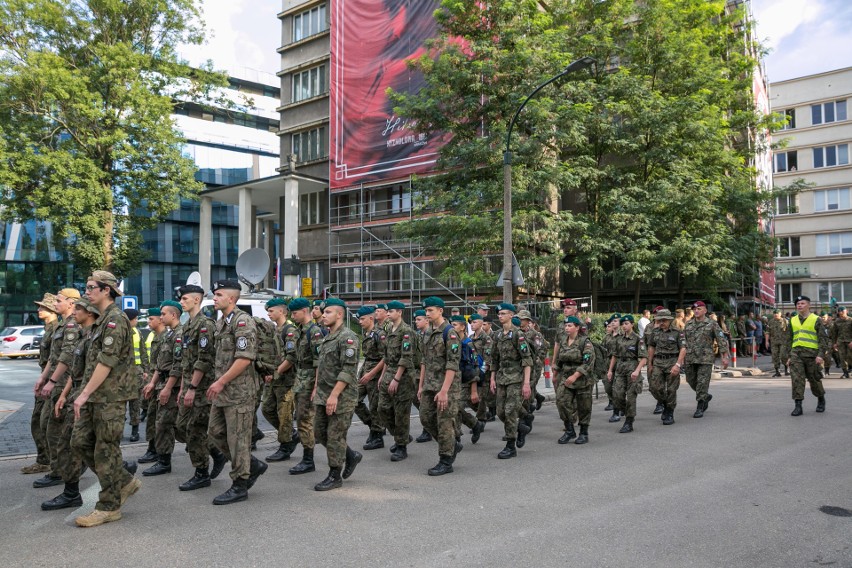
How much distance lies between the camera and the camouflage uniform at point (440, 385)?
7516mm

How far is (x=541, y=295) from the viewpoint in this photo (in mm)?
29969

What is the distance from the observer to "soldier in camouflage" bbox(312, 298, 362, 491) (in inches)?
262

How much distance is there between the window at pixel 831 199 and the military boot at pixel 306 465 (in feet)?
181

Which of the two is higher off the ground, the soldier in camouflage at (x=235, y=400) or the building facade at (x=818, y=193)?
the building facade at (x=818, y=193)

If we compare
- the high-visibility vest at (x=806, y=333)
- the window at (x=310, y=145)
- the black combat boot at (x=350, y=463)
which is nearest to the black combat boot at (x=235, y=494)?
the black combat boot at (x=350, y=463)

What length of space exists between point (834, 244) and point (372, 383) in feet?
172

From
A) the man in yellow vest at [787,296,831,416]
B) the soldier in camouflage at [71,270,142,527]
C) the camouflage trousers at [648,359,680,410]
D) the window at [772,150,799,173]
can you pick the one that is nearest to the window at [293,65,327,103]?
the camouflage trousers at [648,359,680,410]

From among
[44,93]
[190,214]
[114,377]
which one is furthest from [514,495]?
[190,214]

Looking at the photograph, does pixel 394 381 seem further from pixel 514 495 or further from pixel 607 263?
pixel 607 263

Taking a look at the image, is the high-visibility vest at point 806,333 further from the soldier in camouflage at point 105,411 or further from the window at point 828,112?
the window at point 828,112

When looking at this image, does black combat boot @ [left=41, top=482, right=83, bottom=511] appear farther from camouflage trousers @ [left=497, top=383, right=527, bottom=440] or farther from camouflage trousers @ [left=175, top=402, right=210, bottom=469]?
camouflage trousers @ [left=497, top=383, right=527, bottom=440]

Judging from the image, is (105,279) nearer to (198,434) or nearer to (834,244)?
(198,434)

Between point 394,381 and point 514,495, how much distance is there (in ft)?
8.21

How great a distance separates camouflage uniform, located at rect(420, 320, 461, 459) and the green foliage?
12.7 m
